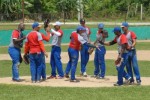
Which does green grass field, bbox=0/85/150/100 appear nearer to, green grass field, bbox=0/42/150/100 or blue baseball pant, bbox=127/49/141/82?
green grass field, bbox=0/42/150/100

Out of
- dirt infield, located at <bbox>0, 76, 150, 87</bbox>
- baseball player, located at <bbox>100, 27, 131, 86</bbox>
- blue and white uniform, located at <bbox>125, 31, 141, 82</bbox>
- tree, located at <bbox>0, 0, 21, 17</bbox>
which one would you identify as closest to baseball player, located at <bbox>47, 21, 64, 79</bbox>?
dirt infield, located at <bbox>0, 76, 150, 87</bbox>

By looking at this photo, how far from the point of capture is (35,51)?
14.1 meters

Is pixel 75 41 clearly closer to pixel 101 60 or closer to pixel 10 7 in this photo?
pixel 101 60

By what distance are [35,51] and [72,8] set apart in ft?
193

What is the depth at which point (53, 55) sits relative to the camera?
15461 millimetres

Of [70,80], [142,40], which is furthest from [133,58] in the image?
[142,40]

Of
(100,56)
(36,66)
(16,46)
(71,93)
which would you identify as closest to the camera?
(71,93)

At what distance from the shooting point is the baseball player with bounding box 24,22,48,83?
14.0 m

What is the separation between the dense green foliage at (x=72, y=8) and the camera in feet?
223

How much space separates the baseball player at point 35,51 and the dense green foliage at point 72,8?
5092 cm

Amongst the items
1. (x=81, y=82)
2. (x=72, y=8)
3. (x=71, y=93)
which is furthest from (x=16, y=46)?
(x=72, y=8)

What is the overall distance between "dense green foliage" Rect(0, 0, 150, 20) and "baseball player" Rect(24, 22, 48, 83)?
5092 cm

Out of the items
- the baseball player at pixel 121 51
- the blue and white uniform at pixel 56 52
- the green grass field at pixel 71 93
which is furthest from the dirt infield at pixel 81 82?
the green grass field at pixel 71 93

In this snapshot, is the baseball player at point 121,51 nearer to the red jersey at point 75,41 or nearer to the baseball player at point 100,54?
the red jersey at point 75,41
